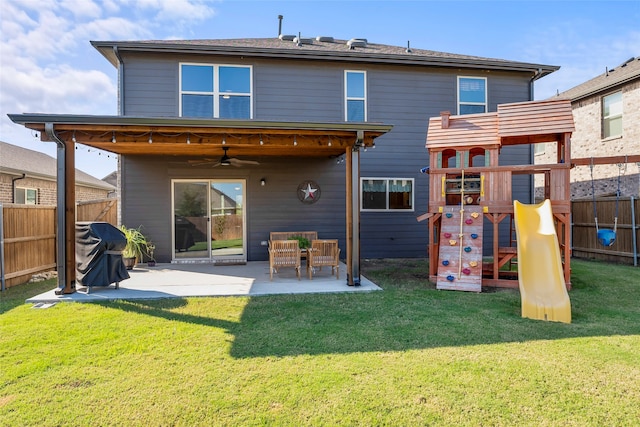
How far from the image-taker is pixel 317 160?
912 cm

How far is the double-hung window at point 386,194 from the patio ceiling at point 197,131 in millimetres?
3181

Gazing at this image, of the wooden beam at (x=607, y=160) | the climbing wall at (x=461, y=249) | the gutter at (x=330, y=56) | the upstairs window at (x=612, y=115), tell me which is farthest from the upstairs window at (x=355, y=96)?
the upstairs window at (x=612, y=115)

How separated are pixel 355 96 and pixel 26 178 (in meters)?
12.2

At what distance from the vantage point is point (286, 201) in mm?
9039

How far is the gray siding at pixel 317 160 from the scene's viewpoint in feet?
27.8

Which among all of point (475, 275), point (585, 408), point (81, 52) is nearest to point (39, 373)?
point (585, 408)

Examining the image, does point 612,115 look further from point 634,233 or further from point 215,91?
point 215,91

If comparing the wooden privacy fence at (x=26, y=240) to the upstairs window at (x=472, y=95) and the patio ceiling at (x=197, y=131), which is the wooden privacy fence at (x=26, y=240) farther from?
the upstairs window at (x=472, y=95)

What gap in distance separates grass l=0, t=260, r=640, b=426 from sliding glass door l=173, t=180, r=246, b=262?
3.74m

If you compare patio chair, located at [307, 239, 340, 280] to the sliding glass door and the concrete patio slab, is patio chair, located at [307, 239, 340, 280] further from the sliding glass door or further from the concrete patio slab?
the sliding glass door

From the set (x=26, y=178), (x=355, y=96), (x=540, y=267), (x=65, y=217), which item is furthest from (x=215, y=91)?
(x=26, y=178)

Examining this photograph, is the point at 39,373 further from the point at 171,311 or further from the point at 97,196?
the point at 97,196

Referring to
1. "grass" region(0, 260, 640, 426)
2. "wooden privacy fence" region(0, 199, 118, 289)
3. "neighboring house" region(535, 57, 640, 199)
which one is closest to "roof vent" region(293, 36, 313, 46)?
"wooden privacy fence" region(0, 199, 118, 289)

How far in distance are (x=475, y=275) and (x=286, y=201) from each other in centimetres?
483
